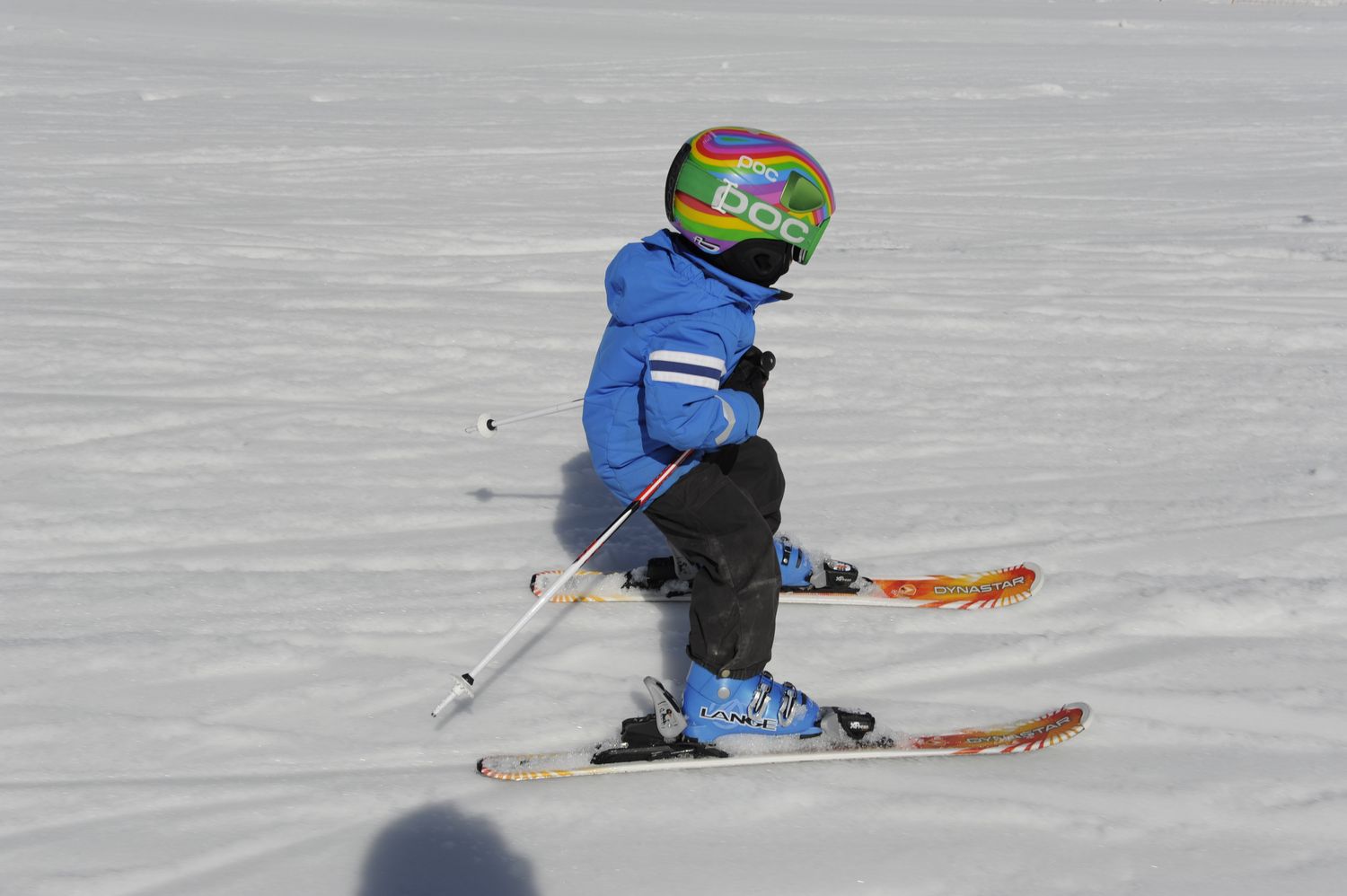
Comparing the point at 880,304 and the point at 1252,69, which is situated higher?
the point at 1252,69

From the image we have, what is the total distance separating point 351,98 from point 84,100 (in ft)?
9.53

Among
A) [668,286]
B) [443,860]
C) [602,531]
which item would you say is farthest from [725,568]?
[602,531]

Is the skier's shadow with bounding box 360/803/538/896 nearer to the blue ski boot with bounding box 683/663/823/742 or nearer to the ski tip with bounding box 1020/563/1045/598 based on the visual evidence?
the blue ski boot with bounding box 683/663/823/742

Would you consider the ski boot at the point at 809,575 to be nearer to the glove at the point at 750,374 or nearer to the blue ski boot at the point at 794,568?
the blue ski boot at the point at 794,568

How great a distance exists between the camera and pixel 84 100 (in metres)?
13.2

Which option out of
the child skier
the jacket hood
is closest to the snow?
the child skier

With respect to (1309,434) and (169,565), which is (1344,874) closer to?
(1309,434)

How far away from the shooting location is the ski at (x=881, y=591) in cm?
381

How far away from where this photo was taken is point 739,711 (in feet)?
10.2

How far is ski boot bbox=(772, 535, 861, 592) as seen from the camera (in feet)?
12.7

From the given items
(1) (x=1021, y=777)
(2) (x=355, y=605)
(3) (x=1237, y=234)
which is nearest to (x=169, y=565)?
(2) (x=355, y=605)

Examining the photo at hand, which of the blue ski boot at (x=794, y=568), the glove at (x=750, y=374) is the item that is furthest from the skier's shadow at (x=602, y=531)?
the glove at (x=750, y=374)

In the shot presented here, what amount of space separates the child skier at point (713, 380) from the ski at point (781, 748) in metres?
0.05

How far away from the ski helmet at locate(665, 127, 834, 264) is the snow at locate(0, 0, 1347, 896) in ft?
4.33
